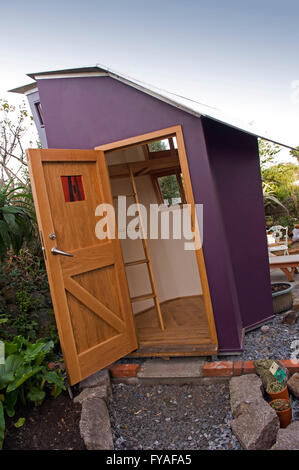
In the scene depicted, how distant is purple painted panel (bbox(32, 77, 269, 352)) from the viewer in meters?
3.21

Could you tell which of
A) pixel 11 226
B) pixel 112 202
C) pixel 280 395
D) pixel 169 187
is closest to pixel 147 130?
pixel 112 202

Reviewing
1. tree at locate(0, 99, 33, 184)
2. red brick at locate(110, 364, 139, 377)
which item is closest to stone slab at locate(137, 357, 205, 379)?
red brick at locate(110, 364, 139, 377)

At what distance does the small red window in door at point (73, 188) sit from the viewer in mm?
3160

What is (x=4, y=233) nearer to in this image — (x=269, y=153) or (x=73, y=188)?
(x=73, y=188)

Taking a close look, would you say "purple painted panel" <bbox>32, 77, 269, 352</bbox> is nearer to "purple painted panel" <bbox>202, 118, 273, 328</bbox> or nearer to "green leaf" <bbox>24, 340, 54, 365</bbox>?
"purple painted panel" <bbox>202, 118, 273, 328</bbox>

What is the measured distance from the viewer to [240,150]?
12.7ft

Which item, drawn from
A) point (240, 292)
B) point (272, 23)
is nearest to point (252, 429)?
point (240, 292)

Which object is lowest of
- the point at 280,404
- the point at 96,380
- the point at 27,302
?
the point at 280,404

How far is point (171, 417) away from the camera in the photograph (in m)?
2.75

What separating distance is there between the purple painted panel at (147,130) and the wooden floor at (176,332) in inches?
10.0

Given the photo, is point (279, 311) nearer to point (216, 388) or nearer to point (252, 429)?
point (216, 388)

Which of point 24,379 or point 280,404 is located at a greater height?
point 24,379

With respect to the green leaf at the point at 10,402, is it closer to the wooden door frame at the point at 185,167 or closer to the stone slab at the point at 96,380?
the stone slab at the point at 96,380

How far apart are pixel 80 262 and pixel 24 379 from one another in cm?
104
